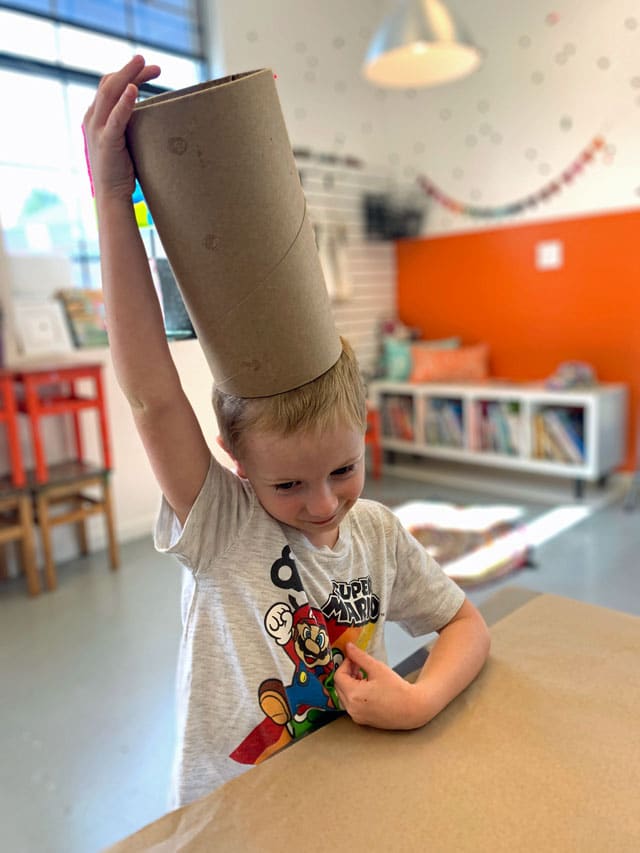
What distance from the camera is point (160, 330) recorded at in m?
0.61

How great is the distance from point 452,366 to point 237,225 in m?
4.08

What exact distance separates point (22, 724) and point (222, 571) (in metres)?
1.57

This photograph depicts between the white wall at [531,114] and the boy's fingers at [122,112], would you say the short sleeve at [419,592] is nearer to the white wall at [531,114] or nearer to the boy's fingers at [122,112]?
the boy's fingers at [122,112]

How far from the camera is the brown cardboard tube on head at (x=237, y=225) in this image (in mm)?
533

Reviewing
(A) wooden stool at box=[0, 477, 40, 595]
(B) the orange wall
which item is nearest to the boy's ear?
(A) wooden stool at box=[0, 477, 40, 595]

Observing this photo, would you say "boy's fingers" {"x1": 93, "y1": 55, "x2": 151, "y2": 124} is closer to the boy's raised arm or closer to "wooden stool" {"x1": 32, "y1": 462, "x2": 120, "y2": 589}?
the boy's raised arm

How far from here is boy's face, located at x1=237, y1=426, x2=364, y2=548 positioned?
2.18 ft

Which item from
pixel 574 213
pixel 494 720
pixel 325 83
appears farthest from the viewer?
pixel 325 83

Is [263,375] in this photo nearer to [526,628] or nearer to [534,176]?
[526,628]

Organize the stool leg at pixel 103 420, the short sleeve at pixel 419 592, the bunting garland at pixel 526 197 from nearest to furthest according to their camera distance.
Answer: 1. the short sleeve at pixel 419 592
2. the stool leg at pixel 103 420
3. the bunting garland at pixel 526 197

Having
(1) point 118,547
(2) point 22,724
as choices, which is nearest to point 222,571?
(2) point 22,724

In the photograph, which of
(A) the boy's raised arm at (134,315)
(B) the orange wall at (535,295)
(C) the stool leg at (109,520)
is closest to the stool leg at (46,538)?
(C) the stool leg at (109,520)

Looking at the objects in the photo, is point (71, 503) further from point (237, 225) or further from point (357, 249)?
point (237, 225)

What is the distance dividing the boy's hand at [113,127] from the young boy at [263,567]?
0.20 ft
